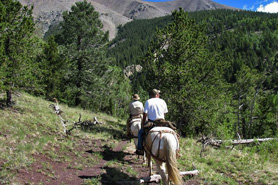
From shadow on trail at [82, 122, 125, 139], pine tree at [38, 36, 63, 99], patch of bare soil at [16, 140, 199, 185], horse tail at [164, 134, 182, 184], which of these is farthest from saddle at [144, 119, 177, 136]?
pine tree at [38, 36, 63, 99]

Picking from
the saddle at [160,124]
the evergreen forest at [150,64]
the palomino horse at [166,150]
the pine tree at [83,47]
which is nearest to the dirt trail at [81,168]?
the palomino horse at [166,150]

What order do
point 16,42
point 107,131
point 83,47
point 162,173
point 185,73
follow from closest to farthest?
point 162,173, point 16,42, point 185,73, point 107,131, point 83,47

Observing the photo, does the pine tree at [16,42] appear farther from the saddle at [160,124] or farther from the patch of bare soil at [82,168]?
the saddle at [160,124]

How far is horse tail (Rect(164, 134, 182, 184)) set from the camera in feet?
19.1

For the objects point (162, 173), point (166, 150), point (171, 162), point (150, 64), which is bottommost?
point (162, 173)

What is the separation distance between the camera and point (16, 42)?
12117 millimetres

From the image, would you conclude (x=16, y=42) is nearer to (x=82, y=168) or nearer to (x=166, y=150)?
(x=82, y=168)

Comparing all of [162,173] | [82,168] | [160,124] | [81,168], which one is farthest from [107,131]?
[162,173]

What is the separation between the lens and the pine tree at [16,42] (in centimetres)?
1162

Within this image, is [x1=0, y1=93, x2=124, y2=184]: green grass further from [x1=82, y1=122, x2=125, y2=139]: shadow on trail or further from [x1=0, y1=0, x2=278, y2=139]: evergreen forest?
[x1=0, y1=0, x2=278, y2=139]: evergreen forest

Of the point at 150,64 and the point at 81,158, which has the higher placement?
the point at 150,64

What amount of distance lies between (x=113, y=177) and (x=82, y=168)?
1377 millimetres

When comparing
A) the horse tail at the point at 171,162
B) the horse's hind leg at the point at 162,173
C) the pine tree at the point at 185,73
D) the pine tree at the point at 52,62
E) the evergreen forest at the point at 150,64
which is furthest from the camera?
the pine tree at the point at 52,62

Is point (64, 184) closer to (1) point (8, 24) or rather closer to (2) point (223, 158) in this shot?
(2) point (223, 158)
